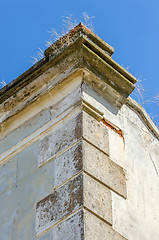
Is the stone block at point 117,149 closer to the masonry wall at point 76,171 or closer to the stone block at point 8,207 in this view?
the masonry wall at point 76,171

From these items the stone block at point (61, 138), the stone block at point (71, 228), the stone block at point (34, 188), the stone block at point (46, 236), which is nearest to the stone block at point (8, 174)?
the stone block at point (34, 188)

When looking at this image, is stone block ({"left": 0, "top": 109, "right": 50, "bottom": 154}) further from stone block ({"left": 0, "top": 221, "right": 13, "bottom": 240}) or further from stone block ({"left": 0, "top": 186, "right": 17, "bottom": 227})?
stone block ({"left": 0, "top": 221, "right": 13, "bottom": 240})

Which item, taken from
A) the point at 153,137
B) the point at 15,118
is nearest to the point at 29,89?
the point at 15,118

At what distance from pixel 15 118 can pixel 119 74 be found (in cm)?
99

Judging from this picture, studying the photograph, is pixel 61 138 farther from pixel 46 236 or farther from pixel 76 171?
pixel 46 236

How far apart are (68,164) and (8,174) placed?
2.38 ft

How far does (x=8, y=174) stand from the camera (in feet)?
15.4

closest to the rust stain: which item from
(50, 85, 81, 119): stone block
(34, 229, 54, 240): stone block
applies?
(50, 85, 81, 119): stone block

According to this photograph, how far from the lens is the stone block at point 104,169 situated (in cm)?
414

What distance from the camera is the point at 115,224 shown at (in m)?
4.03

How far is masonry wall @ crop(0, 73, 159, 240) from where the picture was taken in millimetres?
3941

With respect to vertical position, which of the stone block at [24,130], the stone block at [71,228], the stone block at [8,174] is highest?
the stone block at [24,130]

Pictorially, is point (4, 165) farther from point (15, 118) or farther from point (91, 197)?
point (91, 197)

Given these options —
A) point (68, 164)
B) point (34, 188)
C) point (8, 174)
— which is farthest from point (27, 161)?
point (68, 164)
